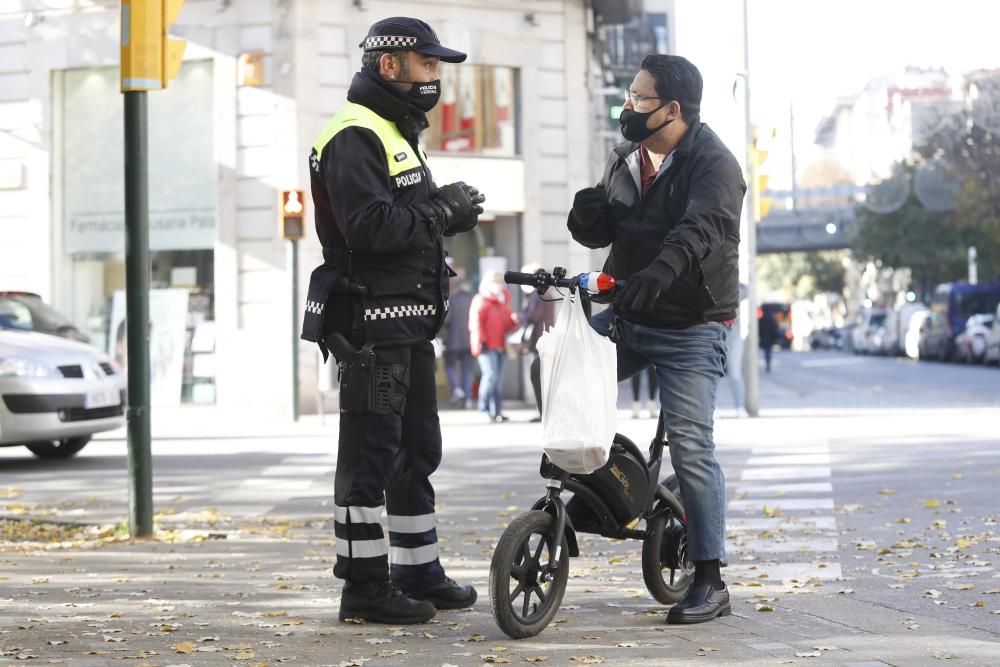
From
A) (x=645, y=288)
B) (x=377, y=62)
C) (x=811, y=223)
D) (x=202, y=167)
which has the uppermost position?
(x=811, y=223)

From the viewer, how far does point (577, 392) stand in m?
5.76

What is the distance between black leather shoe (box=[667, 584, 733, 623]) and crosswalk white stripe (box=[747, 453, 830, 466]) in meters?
6.98

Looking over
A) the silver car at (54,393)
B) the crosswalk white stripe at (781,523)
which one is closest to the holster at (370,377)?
the crosswalk white stripe at (781,523)

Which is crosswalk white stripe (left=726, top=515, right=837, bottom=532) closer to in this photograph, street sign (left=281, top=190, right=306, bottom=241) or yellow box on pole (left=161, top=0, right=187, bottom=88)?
yellow box on pole (left=161, top=0, right=187, bottom=88)

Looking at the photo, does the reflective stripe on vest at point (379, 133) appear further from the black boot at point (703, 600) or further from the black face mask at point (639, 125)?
the black boot at point (703, 600)

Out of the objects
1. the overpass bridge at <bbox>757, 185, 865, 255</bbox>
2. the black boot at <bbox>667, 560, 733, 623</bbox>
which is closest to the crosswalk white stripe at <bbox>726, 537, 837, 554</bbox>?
the black boot at <bbox>667, 560, 733, 623</bbox>

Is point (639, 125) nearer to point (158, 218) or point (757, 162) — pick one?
point (757, 162)

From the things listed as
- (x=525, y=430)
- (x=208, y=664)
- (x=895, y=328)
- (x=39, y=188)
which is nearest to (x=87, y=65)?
(x=39, y=188)

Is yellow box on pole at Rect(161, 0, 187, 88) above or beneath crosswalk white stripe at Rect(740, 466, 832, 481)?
above

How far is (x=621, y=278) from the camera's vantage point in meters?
6.15

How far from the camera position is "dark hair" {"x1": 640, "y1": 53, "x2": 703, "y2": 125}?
612 centimetres

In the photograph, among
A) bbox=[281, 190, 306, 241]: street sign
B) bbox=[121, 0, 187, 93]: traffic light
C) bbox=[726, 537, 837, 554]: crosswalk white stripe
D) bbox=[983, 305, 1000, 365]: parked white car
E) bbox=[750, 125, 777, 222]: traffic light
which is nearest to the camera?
bbox=[726, 537, 837, 554]: crosswalk white stripe

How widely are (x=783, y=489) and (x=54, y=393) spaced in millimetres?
5918

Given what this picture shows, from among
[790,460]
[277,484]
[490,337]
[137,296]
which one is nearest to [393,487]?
[137,296]
